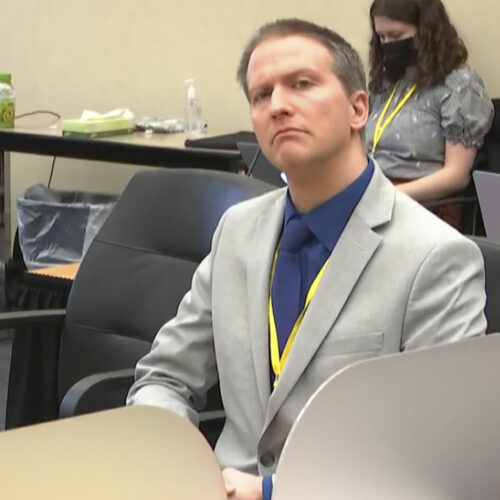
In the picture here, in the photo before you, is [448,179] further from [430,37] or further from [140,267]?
[140,267]

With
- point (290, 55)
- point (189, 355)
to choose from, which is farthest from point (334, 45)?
point (189, 355)

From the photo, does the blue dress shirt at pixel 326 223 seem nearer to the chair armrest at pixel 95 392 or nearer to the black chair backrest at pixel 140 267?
the chair armrest at pixel 95 392

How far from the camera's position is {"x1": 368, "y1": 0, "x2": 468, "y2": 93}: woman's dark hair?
3090 mm

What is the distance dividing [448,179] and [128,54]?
2140mm

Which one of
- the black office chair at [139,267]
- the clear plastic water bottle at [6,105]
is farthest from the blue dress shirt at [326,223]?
the clear plastic water bottle at [6,105]

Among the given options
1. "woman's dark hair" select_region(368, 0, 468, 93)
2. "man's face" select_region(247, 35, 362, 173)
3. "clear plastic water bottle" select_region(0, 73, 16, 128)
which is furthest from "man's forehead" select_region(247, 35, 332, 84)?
"clear plastic water bottle" select_region(0, 73, 16, 128)

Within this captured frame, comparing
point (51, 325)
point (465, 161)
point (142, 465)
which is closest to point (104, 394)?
point (51, 325)

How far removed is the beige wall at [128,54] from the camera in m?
4.22

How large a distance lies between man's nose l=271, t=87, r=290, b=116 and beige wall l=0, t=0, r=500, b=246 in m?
2.64

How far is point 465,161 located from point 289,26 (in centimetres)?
181

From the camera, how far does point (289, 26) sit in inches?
53.5

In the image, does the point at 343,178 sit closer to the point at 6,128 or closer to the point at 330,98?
the point at 330,98

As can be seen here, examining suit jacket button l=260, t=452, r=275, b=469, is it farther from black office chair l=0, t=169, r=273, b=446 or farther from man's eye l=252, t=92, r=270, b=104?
black office chair l=0, t=169, r=273, b=446

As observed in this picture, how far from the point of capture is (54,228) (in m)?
4.14
